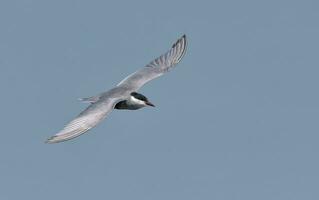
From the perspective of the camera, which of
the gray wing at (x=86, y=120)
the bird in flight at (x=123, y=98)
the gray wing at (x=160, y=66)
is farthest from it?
the gray wing at (x=160, y=66)

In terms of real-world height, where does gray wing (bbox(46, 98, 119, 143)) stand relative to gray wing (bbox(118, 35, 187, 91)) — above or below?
below

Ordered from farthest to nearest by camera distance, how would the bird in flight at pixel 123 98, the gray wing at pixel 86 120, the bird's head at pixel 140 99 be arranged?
the bird's head at pixel 140 99 < the bird in flight at pixel 123 98 < the gray wing at pixel 86 120

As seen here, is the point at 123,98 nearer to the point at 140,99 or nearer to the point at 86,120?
the point at 140,99

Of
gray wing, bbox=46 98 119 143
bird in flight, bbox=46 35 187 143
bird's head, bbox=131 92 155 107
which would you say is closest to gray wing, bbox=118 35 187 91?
bird in flight, bbox=46 35 187 143

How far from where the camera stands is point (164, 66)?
128 feet

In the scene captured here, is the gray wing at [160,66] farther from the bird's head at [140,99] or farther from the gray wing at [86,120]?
the gray wing at [86,120]

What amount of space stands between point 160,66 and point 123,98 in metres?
5.70

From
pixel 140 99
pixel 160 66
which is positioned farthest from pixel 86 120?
pixel 160 66

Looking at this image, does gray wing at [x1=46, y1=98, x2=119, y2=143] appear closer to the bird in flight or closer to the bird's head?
the bird in flight

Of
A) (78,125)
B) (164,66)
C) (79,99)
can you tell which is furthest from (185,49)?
(78,125)

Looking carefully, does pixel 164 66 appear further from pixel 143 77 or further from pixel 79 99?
pixel 79 99

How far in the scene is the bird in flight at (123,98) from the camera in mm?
28884

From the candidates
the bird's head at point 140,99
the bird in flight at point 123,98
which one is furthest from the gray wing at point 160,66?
the bird's head at point 140,99

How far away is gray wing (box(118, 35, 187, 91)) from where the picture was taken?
37688 millimetres
